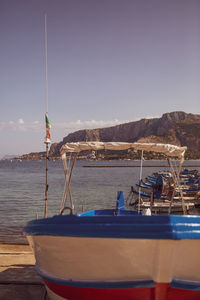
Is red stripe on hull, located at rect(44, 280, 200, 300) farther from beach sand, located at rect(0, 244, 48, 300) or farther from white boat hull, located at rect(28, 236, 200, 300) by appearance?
beach sand, located at rect(0, 244, 48, 300)

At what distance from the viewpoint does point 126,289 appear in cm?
476

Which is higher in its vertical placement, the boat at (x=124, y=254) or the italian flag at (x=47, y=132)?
the italian flag at (x=47, y=132)

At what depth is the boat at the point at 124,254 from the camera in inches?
175

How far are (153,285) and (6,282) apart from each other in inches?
138

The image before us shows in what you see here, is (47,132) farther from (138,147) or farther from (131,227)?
(131,227)

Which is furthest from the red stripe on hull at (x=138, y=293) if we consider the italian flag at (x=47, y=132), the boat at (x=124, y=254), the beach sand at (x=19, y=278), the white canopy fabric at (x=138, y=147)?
the italian flag at (x=47, y=132)

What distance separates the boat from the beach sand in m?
1.39

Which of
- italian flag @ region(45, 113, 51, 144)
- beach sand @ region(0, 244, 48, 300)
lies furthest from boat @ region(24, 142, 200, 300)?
italian flag @ region(45, 113, 51, 144)

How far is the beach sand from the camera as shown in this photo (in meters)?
6.00

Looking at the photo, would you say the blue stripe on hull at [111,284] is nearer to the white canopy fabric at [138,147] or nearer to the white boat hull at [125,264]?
the white boat hull at [125,264]

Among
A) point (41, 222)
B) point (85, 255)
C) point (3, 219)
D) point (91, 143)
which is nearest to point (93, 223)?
point (85, 255)

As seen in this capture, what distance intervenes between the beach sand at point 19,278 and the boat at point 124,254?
1393 mm

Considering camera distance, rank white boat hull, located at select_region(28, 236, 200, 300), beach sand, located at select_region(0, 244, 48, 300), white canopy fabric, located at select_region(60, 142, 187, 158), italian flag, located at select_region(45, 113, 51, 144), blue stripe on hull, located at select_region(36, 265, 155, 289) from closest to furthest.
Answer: white boat hull, located at select_region(28, 236, 200, 300), blue stripe on hull, located at select_region(36, 265, 155, 289), beach sand, located at select_region(0, 244, 48, 300), white canopy fabric, located at select_region(60, 142, 187, 158), italian flag, located at select_region(45, 113, 51, 144)

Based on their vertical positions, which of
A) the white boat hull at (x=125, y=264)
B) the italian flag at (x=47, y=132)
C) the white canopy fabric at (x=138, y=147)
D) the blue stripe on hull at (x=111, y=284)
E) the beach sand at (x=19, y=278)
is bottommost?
the beach sand at (x=19, y=278)
